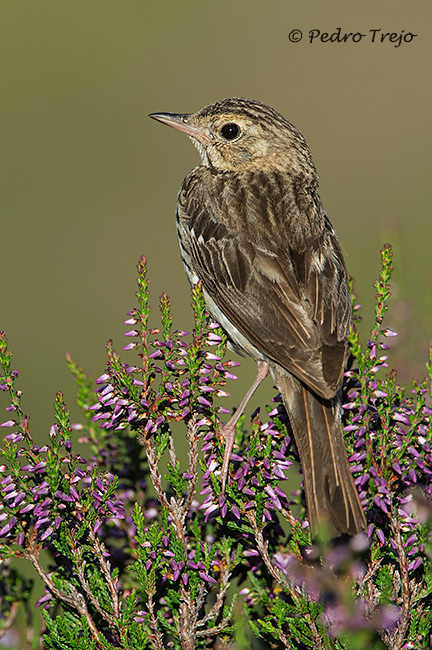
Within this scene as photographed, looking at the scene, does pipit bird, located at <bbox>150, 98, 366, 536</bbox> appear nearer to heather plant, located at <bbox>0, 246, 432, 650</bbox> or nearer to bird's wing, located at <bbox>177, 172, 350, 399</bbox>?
bird's wing, located at <bbox>177, 172, 350, 399</bbox>

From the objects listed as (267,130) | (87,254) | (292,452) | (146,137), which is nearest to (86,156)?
(146,137)

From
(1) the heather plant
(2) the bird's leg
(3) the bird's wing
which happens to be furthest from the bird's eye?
(1) the heather plant

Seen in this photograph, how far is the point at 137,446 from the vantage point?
4266mm

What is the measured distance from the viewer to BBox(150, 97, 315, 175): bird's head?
19.0 ft

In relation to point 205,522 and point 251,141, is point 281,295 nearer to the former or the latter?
point 205,522

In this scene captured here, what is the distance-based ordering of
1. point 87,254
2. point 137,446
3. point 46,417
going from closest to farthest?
point 137,446 → point 46,417 → point 87,254

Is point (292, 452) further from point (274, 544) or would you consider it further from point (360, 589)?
point (360, 589)

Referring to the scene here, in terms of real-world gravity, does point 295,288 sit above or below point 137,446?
above

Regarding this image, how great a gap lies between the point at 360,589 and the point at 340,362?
1.08 meters

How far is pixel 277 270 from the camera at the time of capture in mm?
4523

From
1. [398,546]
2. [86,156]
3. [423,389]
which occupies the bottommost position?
[398,546]

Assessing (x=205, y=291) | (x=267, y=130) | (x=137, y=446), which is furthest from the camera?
(x=267, y=130)

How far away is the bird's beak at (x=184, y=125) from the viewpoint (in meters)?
5.93

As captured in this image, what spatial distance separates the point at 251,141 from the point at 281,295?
181cm
